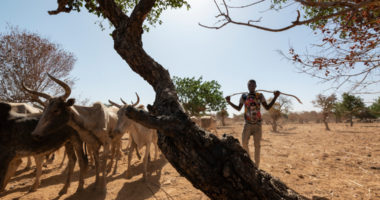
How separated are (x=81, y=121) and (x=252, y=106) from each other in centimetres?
468

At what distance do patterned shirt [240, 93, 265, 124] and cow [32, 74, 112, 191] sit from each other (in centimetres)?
411

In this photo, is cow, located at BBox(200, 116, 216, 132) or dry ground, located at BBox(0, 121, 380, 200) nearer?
dry ground, located at BBox(0, 121, 380, 200)

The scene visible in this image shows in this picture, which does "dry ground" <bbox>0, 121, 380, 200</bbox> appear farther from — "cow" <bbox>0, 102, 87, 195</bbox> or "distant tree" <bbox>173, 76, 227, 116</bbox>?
"distant tree" <bbox>173, 76, 227, 116</bbox>

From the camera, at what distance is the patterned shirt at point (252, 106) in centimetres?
485

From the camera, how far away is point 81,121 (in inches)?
190

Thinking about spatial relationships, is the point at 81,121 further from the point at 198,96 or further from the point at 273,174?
the point at 198,96

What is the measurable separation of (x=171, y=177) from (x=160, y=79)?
14.5 ft

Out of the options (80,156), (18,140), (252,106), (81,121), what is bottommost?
(80,156)

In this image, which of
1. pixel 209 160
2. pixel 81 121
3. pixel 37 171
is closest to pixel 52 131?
pixel 81 121

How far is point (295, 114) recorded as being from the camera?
59406 millimetres

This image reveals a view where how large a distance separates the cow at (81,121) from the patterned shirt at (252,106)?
13.5 feet

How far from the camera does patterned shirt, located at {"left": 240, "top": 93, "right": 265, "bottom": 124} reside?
4852mm

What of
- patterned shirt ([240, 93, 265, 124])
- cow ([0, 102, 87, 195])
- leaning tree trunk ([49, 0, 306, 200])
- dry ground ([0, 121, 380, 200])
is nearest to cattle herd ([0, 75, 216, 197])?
cow ([0, 102, 87, 195])

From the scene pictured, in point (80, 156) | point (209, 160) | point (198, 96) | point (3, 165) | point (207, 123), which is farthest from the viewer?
point (198, 96)
